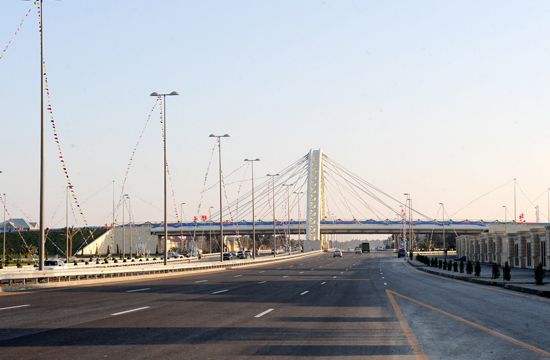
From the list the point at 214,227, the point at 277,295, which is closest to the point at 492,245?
the point at 277,295

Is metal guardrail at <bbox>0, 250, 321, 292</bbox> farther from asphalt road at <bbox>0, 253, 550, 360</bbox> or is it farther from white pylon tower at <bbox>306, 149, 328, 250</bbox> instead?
white pylon tower at <bbox>306, 149, 328, 250</bbox>

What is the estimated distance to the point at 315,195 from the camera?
417ft

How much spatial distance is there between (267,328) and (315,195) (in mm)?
113542

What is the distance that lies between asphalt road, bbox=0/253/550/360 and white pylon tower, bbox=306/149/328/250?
101 meters

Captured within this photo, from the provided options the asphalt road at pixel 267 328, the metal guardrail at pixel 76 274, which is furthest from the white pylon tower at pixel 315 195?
the asphalt road at pixel 267 328

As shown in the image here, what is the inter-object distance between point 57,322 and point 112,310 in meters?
3.02

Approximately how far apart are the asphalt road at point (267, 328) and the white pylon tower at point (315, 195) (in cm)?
10092

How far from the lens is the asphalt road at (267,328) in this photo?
10.6m

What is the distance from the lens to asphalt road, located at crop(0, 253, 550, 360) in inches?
418

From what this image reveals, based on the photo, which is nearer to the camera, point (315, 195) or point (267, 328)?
point (267, 328)

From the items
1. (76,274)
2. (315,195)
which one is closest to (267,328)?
(76,274)

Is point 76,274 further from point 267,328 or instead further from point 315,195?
point 315,195

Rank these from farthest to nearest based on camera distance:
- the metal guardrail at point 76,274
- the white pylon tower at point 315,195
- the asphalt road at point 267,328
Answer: the white pylon tower at point 315,195 → the metal guardrail at point 76,274 → the asphalt road at point 267,328

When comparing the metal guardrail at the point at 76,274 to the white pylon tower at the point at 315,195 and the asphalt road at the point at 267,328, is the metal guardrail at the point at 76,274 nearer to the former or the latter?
the asphalt road at the point at 267,328
